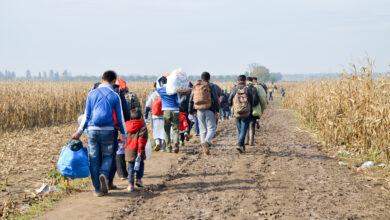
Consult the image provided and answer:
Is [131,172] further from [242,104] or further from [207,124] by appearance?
[242,104]

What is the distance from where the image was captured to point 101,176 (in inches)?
250

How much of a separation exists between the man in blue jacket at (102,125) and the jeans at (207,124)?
12.6 feet

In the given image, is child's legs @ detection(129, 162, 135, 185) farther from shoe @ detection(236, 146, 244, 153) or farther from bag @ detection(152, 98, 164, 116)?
shoe @ detection(236, 146, 244, 153)

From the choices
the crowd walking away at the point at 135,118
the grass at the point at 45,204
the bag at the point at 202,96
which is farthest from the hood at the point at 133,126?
the bag at the point at 202,96

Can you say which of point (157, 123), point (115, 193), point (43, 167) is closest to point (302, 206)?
point (115, 193)

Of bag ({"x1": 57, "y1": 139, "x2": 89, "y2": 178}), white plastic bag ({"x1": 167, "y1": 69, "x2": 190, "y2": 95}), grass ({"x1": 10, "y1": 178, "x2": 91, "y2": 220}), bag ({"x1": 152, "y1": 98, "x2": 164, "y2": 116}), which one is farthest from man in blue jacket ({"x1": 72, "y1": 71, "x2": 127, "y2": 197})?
bag ({"x1": 152, "y1": 98, "x2": 164, "y2": 116})

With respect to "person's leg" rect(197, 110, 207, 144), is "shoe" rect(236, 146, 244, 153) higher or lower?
lower

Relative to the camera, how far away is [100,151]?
6.52m

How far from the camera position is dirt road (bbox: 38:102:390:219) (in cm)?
566

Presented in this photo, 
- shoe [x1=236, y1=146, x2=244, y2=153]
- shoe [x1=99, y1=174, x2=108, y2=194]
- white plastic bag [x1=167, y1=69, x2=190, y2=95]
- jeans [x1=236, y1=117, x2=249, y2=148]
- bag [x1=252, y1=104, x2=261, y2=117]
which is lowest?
shoe [x1=236, y1=146, x2=244, y2=153]

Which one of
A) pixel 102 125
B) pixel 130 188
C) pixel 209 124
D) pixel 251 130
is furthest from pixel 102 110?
pixel 251 130

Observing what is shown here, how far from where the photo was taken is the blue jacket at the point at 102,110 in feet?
20.6

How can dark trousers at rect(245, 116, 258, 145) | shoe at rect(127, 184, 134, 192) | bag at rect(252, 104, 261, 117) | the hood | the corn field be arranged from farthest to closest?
dark trousers at rect(245, 116, 258, 145)
bag at rect(252, 104, 261, 117)
the corn field
the hood
shoe at rect(127, 184, 134, 192)

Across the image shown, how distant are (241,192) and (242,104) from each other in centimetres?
393
